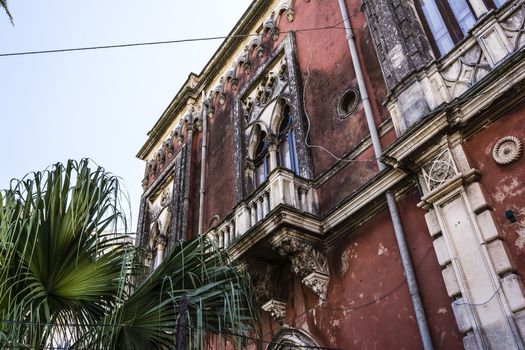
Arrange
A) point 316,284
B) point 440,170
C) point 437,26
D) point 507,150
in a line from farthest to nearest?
1. point 437,26
2. point 316,284
3. point 440,170
4. point 507,150

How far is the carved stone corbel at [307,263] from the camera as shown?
23.4 feet

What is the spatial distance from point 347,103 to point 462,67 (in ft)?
8.42

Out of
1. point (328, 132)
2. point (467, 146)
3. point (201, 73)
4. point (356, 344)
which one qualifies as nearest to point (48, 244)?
point (356, 344)

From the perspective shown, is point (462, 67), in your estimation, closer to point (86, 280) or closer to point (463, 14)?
point (463, 14)

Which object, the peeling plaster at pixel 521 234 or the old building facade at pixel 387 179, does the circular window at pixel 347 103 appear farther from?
the peeling plaster at pixel 521 234

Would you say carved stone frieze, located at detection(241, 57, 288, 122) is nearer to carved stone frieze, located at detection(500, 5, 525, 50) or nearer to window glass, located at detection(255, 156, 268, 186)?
window glass, located at detection(255, 156, 268, 186)

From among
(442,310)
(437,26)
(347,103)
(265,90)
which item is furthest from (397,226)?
(265,90)

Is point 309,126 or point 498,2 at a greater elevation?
point 309,126

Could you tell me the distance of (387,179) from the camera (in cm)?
675

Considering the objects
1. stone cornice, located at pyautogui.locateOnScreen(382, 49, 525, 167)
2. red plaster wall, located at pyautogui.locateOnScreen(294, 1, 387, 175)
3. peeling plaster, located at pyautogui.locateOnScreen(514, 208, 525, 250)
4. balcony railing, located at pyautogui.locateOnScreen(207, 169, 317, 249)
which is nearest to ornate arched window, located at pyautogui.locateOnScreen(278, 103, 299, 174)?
red plaster wall, located at pyautogui.locateOnScreen(294, 1, 387, 175)

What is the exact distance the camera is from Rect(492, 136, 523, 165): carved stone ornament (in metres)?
5.27

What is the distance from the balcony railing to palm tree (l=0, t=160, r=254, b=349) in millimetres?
2534

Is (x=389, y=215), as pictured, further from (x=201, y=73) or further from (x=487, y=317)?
(x=201, y=73)

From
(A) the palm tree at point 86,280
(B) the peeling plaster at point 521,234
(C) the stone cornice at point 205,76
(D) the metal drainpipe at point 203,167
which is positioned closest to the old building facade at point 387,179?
(B) the peeling plaster at point 521,234
